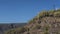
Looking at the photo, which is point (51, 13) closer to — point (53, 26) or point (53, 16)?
point (53, 16)

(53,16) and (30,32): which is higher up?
(53,16)

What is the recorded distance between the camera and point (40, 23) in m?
26.7

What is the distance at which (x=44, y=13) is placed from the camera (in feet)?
91.0

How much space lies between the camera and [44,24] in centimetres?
2611

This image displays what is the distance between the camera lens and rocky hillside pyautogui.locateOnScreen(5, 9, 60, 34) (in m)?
25.2

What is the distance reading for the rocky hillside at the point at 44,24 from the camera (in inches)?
991

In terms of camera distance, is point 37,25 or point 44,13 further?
point 44,13

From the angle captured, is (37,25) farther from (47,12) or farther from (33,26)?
(47,12)

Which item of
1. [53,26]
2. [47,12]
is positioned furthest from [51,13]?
[53,26]

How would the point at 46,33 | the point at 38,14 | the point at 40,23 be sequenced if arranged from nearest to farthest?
1. the point at 46,33
2. the point at 40,23
3. the point at 38,14

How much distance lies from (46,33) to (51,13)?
3441 millimetres

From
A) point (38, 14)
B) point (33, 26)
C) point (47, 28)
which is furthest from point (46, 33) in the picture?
point (38, 14)

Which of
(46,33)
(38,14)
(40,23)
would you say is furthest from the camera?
(38,14)

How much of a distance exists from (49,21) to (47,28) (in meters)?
1.07
